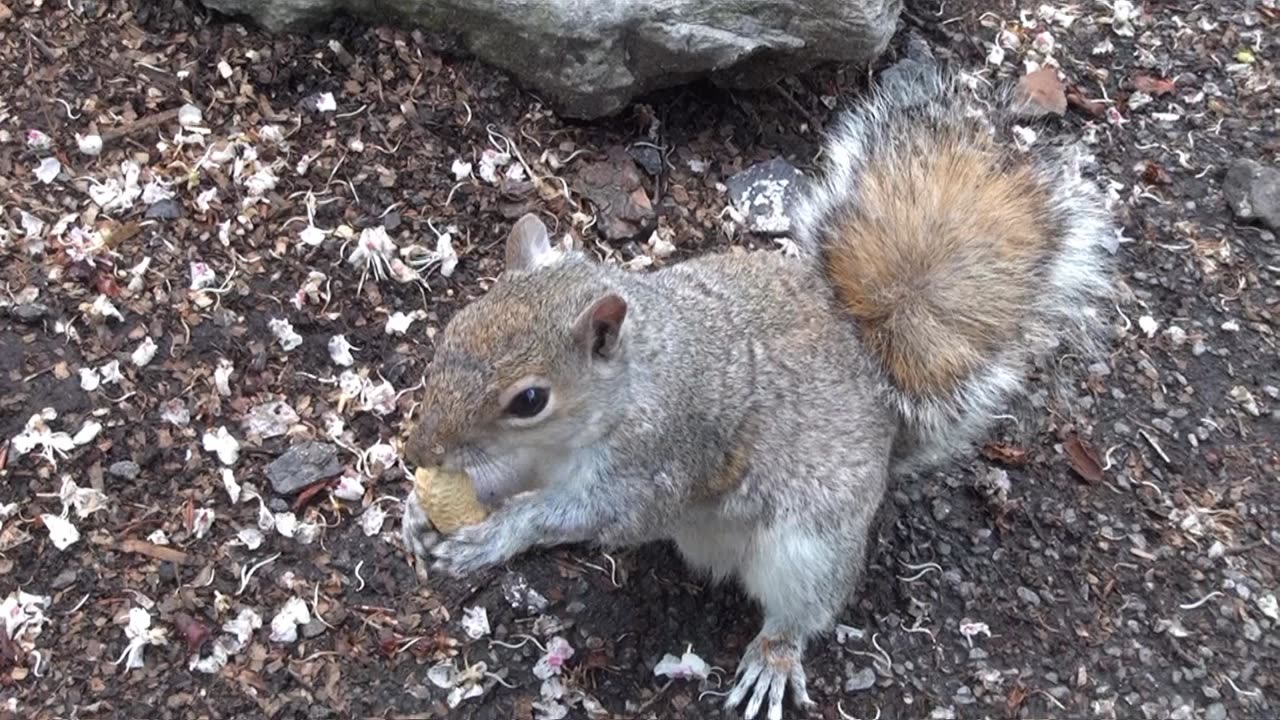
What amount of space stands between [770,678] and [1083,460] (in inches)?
38.0

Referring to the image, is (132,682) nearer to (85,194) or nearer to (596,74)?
(85,194)

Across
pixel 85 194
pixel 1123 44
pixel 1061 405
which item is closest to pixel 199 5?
pixel 85 194

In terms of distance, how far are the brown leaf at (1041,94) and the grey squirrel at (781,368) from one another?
91cm

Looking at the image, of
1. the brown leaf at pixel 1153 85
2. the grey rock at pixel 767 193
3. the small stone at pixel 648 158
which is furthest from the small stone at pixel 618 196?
the brown leaf at pixel 1153 85

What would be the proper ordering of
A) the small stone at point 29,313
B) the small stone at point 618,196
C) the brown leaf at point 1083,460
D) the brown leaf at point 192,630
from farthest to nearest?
the small stone at point 618,196 < the brown leaf at point 1083,460 < the small stone at point 29,313 < the brown leaf at point 192,630

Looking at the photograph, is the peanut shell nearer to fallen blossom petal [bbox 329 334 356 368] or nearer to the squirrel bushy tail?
fallen blossom petal [bbox 329 334 356 368]

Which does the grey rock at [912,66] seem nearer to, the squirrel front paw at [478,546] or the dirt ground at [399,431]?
the dirt ground at [399,431]

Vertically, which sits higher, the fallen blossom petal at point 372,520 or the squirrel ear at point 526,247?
the squirrel ear at point 526,247

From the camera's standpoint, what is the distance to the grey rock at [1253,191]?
3465mm

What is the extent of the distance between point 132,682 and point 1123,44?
3.20 metres

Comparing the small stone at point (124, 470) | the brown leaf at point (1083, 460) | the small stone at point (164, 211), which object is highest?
the small stone at point (164, 211)

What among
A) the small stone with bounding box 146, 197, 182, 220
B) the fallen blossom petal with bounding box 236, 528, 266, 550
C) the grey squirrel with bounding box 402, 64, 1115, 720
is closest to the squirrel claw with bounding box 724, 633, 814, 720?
the grey squirrel with bounding box 402, 64, 1115, 720

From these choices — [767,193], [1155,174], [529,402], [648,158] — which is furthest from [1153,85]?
[529,402]

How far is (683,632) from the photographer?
2729mm
